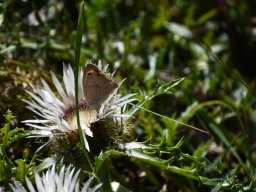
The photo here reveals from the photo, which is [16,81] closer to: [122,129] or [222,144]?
[122,129]

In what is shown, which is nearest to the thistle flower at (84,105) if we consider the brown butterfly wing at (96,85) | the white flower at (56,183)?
the brown butterfly wing at (96,85)

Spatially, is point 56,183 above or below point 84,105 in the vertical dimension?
below

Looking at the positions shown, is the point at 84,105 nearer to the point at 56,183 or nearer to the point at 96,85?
the point at 96,85

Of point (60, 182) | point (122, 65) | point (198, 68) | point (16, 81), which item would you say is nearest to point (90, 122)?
point (60, 182)

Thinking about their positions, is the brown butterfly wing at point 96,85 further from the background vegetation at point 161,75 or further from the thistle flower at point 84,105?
the background vegetation at point 161,75

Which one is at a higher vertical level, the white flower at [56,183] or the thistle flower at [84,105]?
the thistle flower at [84,105]

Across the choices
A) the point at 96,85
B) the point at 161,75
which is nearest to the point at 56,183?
the point at 96,85
